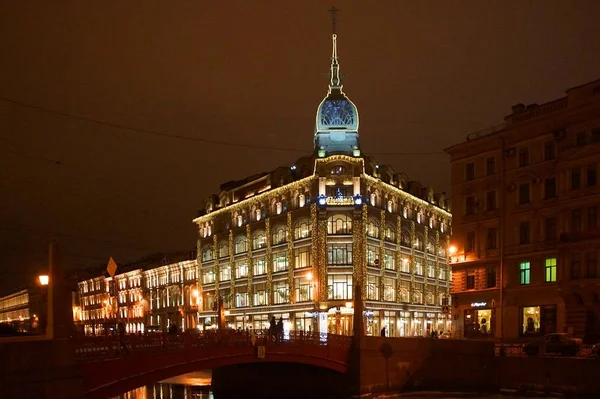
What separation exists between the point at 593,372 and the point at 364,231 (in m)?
40.5

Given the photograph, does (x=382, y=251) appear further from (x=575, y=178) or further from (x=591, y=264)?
(x=591, y=264)

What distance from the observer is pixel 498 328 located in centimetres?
5350

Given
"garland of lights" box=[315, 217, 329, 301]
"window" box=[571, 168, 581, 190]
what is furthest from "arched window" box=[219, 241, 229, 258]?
"window" box=[571, 168, 581, 190]

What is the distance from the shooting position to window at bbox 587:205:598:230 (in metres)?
46.8

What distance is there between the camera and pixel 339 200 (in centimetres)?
7700

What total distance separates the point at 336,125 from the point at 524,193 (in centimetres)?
3209

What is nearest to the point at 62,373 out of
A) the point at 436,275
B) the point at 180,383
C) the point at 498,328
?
the point at 180,383

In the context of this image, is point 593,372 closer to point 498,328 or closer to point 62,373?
point 498,328

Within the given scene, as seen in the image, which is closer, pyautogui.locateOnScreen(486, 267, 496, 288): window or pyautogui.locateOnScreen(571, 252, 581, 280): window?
pyautogui.locateOnScreen(571, 252, 581, 280): window

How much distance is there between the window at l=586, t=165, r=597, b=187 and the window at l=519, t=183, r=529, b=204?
5.95 meters

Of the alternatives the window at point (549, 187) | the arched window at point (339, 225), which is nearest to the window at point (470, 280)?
the window at point (549, 187)

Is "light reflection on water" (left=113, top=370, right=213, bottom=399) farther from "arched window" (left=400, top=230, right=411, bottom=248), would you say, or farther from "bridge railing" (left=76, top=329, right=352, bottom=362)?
"arched window" (left=400, top=230, right=411, bottom=248)

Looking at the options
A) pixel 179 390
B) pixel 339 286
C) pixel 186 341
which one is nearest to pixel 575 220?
pixel 186 341

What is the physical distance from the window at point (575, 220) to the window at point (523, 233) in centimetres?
454
